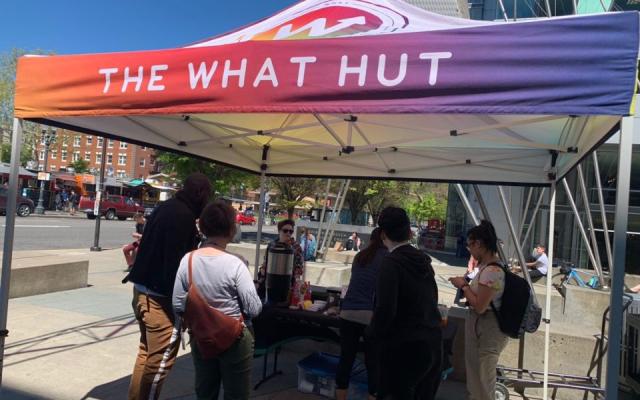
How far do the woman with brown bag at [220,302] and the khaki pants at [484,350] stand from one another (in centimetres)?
184

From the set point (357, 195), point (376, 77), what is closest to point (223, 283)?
point (376, 77)

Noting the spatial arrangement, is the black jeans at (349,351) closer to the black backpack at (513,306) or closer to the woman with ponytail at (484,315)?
the woman with ponytail at (484,315)

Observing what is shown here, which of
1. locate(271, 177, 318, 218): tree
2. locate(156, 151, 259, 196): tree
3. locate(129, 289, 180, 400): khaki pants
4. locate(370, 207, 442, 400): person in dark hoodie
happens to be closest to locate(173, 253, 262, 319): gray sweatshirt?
locate(129, 289, 180, 400): khaki pants

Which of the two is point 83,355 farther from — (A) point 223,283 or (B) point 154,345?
(A) point 223,283

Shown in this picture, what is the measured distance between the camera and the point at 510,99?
95.8 inches

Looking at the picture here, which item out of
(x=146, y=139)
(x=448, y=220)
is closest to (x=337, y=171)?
(x=146, y=139)

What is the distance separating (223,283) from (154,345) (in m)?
0.99

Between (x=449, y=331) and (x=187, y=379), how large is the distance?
274cm

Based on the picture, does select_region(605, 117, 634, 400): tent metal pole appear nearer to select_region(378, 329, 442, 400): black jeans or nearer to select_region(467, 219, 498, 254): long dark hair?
select_region(378, 329, 442, 400): black jeans

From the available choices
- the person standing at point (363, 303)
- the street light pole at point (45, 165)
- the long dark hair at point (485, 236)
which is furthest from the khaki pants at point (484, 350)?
the street light pole at point (45, 165)

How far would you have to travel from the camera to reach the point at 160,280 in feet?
10.8

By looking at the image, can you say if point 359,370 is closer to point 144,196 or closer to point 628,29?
point 628,29

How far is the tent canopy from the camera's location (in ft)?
7.68

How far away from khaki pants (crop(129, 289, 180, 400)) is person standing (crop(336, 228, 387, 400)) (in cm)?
138
